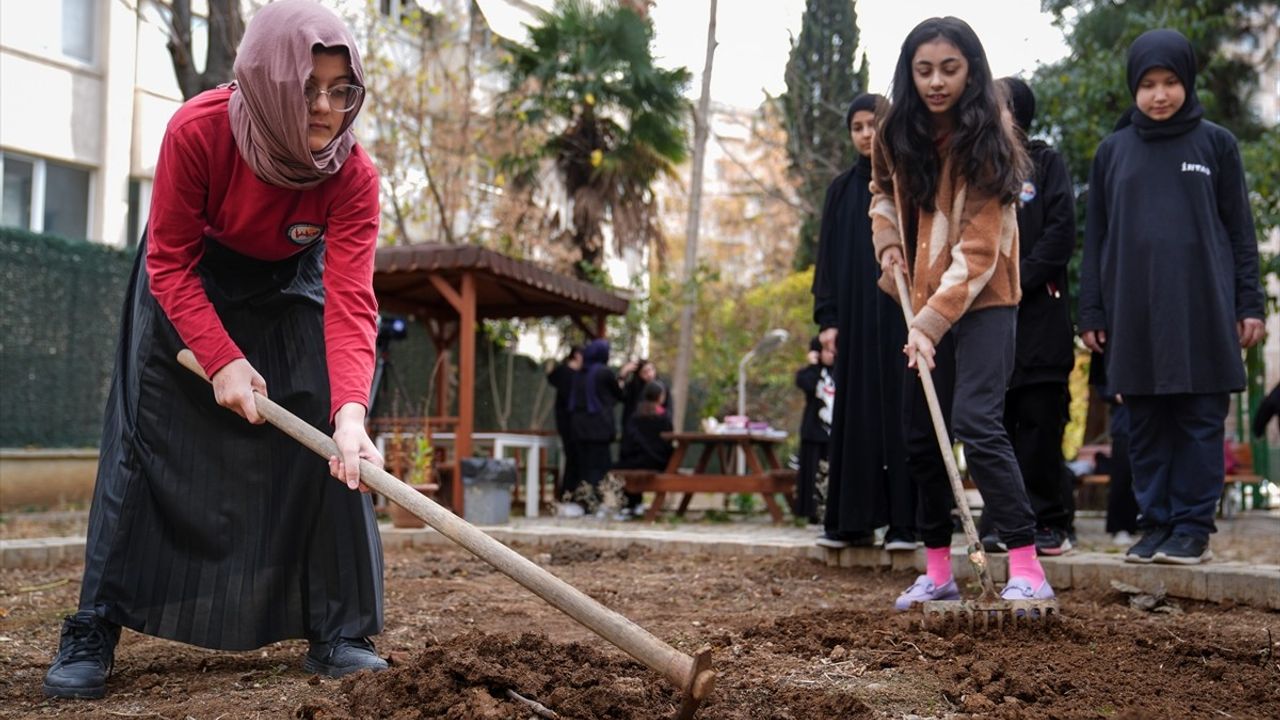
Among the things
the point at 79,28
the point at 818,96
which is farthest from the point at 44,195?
the point at 818,96

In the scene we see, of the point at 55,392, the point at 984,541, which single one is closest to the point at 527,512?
the point at 55,392

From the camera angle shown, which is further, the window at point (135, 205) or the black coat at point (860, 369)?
the window at point (135, 205)

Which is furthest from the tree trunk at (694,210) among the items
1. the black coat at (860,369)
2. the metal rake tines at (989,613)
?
the metal rake tines at (989,613)

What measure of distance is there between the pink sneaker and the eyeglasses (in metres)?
2.49

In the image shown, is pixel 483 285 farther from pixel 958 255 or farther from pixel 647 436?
pixel 958 255

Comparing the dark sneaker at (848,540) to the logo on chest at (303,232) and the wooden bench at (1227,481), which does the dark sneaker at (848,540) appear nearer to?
the logo on chest at (303,232)

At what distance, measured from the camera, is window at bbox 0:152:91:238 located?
1460 cm

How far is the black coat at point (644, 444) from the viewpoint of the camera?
11.6m

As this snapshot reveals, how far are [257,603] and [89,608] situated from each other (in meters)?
0.42

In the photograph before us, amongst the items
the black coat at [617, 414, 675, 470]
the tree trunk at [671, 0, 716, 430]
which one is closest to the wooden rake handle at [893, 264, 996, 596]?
the black coat at [617, 414, 675, 470]

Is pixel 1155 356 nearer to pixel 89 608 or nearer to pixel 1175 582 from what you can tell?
pixel 1175 582

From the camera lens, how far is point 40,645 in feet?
12.4

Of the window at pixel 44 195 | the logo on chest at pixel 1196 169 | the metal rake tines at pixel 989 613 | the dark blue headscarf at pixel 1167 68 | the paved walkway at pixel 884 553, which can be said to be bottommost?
the paved walkway at pixel 884 553

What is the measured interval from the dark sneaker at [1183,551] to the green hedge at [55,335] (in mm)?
9832
